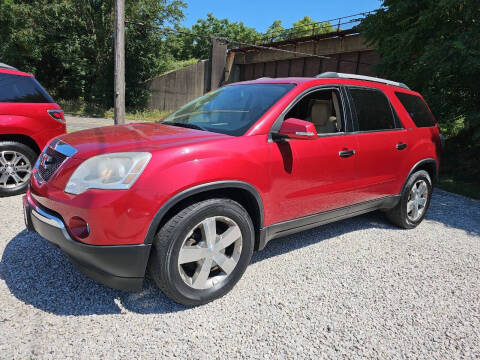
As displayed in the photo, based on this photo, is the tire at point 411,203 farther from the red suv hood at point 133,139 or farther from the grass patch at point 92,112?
the grass patch at point 92,112

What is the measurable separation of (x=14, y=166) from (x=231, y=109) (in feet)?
11.1

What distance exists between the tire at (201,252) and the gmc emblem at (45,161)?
3.58ft

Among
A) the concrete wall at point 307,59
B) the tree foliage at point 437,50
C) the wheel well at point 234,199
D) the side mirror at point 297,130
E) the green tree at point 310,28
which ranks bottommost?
the wheel well at point 234,199

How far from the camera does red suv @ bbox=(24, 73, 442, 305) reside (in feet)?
6.91

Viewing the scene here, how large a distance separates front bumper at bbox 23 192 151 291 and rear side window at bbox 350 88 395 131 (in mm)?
2555

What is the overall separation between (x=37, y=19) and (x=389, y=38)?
77.7ft

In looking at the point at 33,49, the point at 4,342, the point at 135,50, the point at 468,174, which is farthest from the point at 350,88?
the point at 33,49

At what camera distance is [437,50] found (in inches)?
261

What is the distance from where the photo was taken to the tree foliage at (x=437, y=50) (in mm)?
6387

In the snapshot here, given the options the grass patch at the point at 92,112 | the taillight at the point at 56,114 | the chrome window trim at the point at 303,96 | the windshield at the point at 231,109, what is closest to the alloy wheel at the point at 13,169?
the taillight at the point at 56,114

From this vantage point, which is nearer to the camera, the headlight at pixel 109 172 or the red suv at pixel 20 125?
the headlight at pixel 109 172

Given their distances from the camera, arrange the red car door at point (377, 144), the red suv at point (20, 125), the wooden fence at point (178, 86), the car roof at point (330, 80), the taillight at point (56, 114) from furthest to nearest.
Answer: the wooden fence at point (178, 86) < the taillight at point (56, 114) < the red suv at point (20, 125) < the red car door at point (377, 144) < the car roof at point (330, 80)

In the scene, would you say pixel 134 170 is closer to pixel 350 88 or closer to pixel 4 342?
pixel 4 342

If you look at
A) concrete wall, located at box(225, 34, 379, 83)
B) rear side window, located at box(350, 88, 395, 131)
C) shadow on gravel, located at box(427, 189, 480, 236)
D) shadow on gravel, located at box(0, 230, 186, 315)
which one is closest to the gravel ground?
shadow on gravel, located at box(0, 230, 186, 315)
